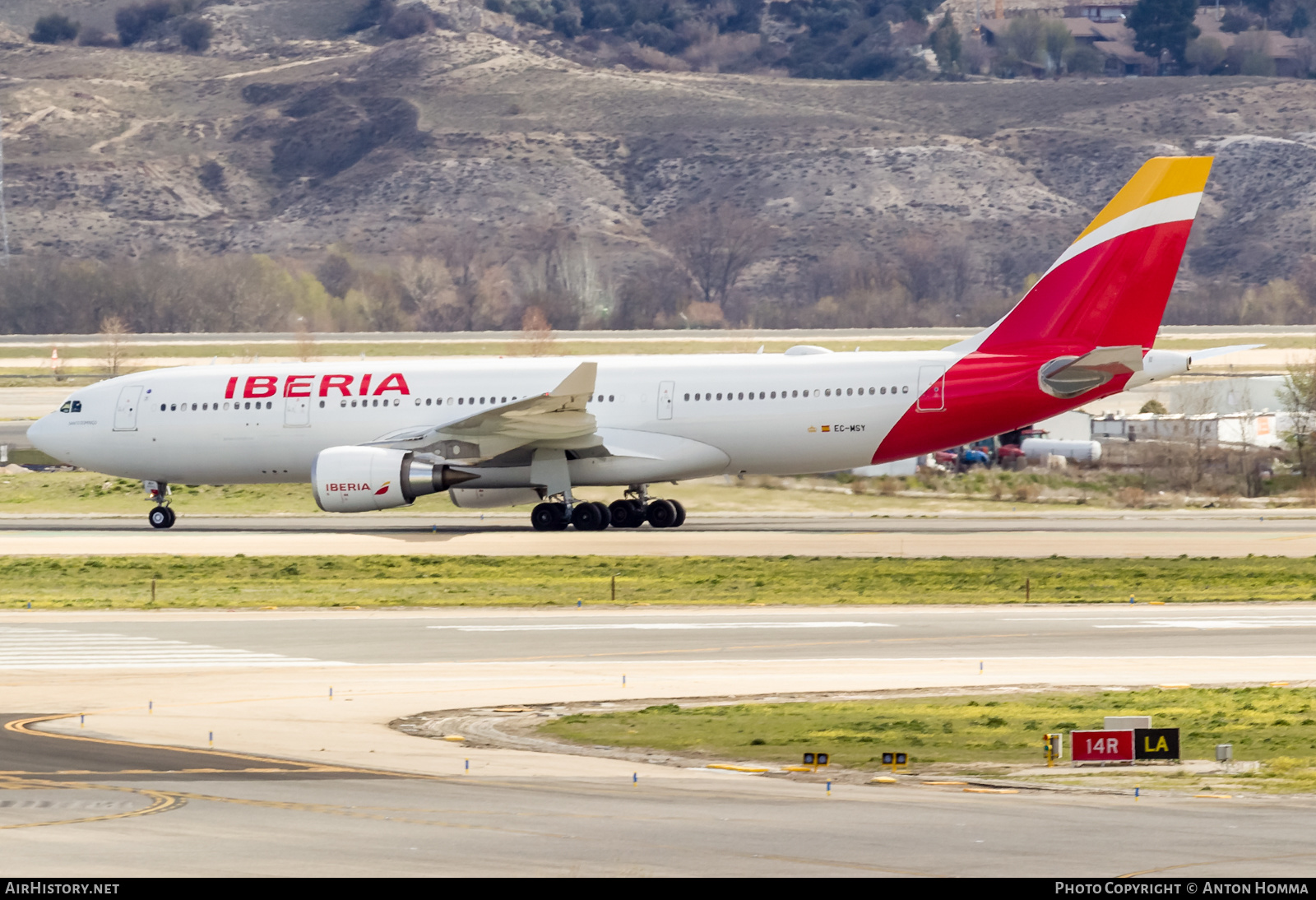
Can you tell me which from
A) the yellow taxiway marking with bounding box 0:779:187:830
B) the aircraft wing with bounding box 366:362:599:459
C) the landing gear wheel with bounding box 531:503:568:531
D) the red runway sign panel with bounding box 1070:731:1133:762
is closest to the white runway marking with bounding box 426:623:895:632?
the red runway sign panel with bounding box 1070:731:1133:762

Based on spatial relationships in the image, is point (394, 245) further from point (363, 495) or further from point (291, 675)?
point (291, 675)

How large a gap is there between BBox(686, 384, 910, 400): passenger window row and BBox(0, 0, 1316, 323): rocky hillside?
368 ft

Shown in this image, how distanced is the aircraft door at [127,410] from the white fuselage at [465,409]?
3cm

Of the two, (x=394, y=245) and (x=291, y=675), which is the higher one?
(x=394, y=245)

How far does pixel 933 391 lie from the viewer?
41.3 metres

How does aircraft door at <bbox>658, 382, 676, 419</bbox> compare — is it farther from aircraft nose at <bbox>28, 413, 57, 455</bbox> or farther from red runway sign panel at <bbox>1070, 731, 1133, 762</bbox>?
red runway sign panel at <bbox>1070, 731, 1133, 762</bbox>

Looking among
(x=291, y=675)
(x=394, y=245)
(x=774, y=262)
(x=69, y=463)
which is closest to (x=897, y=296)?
(x=774, y=262)

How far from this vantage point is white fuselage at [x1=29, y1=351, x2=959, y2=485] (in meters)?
42.0

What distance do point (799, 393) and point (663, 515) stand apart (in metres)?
4.85

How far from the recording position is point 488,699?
20438 millimetres

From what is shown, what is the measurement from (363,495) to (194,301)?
87.9 m

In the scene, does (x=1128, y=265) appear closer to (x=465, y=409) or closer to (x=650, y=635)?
(x=465, y=409)

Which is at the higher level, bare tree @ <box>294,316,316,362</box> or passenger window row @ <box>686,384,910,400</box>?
bare tree @ <box>294,316,316,362</box>

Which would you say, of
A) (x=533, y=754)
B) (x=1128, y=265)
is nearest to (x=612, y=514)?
(x=1128, y=265)
